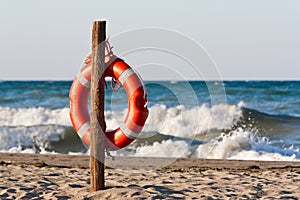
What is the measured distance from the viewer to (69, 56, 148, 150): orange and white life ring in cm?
536

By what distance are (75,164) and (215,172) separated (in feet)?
6.13

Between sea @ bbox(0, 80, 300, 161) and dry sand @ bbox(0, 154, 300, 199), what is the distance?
3.41 ft

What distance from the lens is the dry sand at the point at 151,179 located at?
543cm

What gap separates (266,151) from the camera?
9.65 metres

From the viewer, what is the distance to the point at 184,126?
13664mm

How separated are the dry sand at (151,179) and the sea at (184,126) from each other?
1040 millimetres

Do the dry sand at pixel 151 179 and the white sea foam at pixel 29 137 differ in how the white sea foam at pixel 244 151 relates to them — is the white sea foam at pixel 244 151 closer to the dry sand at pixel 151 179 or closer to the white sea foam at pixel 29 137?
the dry sand at pixel 151 179

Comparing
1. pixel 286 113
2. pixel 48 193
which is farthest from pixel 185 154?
pixel 286 113

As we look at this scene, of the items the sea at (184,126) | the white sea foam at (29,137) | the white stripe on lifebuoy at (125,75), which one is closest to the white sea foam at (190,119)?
the sea at (184,126)

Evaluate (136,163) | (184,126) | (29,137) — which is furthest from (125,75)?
(184,126)

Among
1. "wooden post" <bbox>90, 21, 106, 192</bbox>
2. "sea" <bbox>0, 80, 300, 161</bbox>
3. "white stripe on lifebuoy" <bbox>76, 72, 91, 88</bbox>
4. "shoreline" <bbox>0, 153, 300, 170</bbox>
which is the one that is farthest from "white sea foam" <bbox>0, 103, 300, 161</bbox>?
"wooden post" <bbox>90, 21, 106, 192</bbox>

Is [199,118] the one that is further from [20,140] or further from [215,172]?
[215,172]

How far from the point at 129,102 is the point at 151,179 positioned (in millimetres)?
1164

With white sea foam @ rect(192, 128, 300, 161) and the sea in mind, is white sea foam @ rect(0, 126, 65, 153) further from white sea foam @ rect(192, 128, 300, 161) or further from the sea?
white sea foam @ rect(192, 128, 300, 161)
